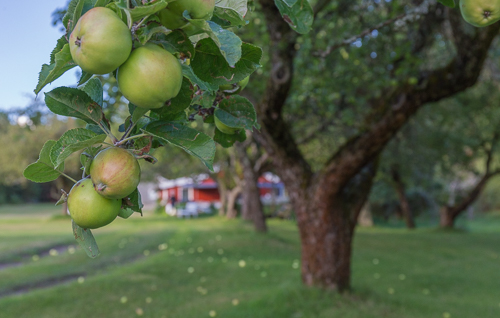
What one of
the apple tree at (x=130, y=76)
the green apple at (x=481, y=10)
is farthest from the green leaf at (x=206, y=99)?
the green apple at (x=481, y=10)

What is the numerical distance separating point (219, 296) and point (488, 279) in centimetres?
592

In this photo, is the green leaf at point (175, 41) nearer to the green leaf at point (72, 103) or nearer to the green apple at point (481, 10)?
the green leaf at point (72, 103)

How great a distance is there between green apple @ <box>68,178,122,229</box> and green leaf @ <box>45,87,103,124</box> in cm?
16

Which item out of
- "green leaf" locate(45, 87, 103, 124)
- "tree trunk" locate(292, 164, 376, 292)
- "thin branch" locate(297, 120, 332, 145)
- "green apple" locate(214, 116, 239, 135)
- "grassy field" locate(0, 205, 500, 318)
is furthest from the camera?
"thin branch" locate(297, 120, 332, 145)

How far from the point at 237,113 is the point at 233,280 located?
6948 millimetres

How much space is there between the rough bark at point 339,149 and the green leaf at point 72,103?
4.10m

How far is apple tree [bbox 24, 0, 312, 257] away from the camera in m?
0.74

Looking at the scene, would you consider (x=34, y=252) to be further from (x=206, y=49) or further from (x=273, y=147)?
(x=206, y=49)

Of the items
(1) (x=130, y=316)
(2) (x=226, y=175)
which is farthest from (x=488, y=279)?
(2) (x=226, y=175)

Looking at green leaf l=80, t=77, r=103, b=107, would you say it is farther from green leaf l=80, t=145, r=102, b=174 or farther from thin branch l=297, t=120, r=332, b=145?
thin branch l=297, t=120, r=332, b=145

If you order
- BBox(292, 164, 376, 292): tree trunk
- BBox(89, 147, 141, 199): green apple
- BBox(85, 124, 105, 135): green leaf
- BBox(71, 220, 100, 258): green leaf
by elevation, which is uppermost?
BBox(85, 124, 105, 135): green leaf

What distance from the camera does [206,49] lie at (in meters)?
0.94

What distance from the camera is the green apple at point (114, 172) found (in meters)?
0.84

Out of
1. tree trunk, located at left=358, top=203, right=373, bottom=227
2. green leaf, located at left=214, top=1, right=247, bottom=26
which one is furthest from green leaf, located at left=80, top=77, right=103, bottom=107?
tree trunk, located at left=358, top=203, right=373, bottom=227
